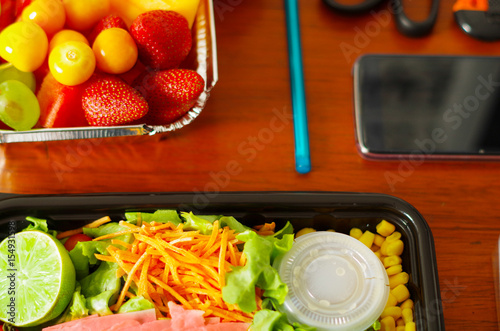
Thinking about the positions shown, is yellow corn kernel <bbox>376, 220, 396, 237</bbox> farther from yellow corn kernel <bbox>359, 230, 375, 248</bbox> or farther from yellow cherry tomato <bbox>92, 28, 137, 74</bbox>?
yellow cherry tomato <bbox>92, 28, 137, 74</bbox>

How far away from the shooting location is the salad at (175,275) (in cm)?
82

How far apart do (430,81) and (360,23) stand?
0.24 metres

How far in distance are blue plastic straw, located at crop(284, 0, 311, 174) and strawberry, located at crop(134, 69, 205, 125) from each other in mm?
243

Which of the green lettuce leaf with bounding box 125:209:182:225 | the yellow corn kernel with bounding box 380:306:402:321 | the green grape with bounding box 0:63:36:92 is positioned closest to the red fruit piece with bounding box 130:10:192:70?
the green grape with bounding box 0:63:36:92

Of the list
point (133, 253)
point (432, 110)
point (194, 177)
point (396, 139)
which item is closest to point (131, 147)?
point (194, 177)

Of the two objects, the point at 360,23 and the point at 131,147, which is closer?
the point at 131,147

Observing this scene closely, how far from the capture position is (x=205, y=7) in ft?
3.70

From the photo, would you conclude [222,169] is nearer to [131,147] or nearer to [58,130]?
[131,147]

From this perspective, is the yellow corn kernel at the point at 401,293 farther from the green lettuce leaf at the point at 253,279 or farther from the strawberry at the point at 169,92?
the strawberry at the point at 169,92

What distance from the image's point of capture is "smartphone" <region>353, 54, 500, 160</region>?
1.13 meters

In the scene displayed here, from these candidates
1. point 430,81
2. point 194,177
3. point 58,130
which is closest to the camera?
point 58,130

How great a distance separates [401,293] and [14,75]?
88cm

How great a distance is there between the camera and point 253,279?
0.81 meters

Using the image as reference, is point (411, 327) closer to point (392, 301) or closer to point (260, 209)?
point (392, 301)
